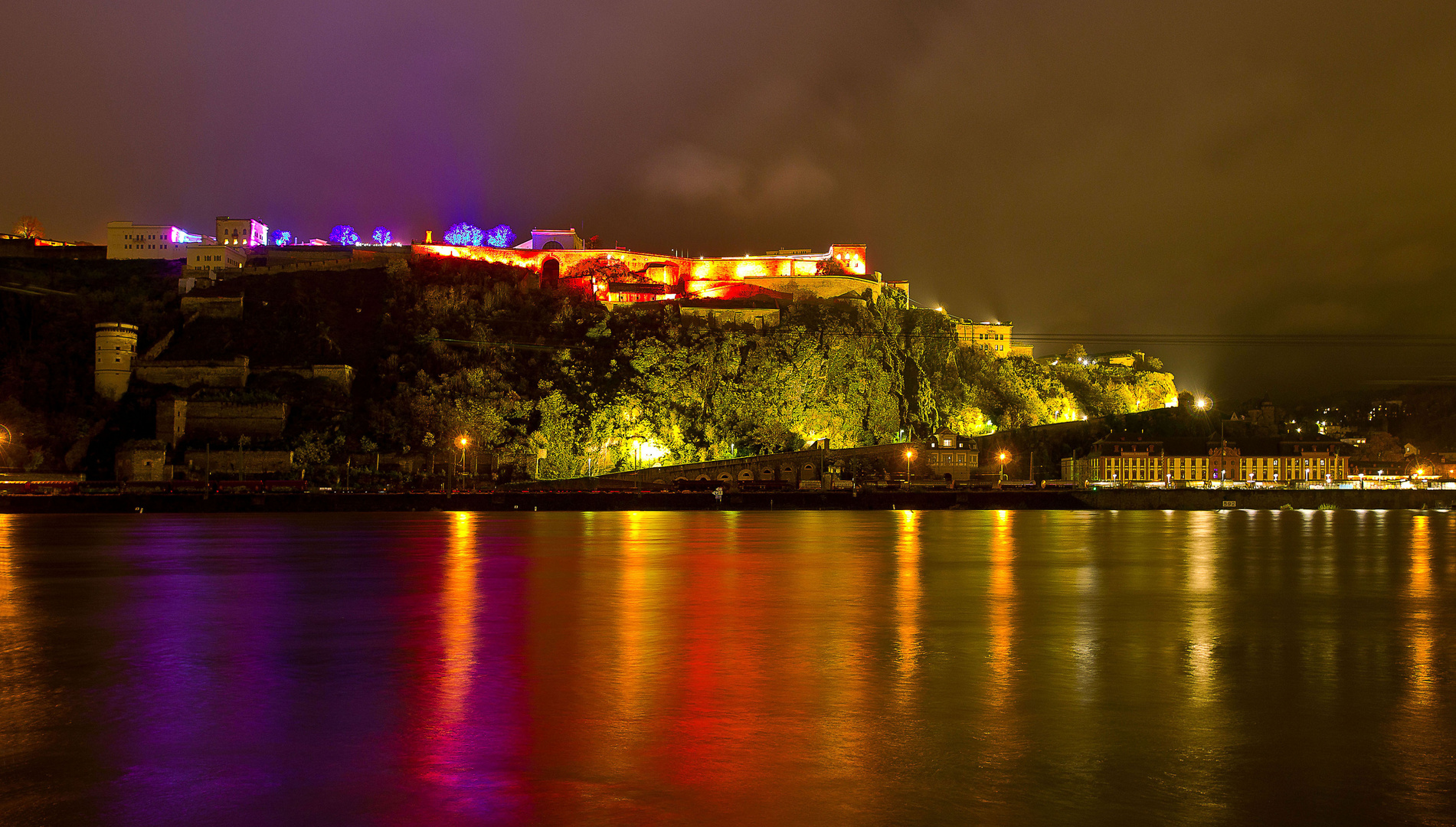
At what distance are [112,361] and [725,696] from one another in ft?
193

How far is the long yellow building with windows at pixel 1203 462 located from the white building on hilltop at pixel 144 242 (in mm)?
69311

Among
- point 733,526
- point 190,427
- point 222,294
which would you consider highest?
point 222,294

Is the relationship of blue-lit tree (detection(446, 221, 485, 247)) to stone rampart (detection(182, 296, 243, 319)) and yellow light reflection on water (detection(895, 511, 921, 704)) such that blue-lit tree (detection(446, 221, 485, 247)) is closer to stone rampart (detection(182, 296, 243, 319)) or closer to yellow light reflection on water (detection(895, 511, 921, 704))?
stone rampart (detection(182, 296, 243, 319))

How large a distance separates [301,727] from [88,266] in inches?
3133

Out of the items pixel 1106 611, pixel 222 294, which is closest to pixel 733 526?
pixel 1106 611

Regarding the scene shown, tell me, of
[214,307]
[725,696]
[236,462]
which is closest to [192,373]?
[236,462]

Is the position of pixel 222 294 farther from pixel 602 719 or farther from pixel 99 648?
pixel 602 719

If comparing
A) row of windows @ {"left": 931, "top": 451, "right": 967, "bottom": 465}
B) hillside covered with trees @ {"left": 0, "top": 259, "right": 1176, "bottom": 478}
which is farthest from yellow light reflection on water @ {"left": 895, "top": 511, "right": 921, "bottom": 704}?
row of windows @ {"left": 931, "top": 451, "right": 967, "bottom": 465}

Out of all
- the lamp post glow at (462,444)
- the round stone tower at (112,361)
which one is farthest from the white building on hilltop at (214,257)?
the lamp post glow at (462,444)

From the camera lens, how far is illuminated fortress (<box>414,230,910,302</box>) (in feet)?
253

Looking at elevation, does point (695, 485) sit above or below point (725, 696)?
above

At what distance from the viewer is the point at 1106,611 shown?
1409 cm

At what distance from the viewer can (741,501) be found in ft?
179

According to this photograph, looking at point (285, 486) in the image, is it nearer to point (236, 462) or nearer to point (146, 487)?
point (236, 462)
